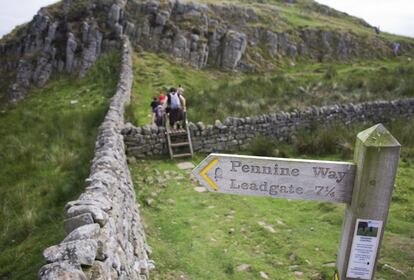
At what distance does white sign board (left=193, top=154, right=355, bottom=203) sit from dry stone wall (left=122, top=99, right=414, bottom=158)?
23.0 ft

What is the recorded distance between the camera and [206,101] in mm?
14000

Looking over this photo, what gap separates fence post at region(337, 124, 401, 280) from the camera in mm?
2494

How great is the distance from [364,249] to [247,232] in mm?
3453

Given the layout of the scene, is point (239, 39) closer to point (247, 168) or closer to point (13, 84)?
point (13, 84)

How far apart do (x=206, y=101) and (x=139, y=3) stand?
15.9m

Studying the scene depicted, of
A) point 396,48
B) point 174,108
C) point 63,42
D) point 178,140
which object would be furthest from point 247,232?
point 396,48

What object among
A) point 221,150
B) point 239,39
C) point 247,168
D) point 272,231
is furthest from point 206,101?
point 239,39

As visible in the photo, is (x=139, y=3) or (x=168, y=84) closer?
(x=168, y=84)

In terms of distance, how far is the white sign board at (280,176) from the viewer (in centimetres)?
269

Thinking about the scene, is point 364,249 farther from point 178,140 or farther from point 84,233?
point 178,140

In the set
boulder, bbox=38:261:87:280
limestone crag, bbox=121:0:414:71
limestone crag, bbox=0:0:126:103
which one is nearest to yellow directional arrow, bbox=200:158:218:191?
boulder, bbox=38:261:87:280

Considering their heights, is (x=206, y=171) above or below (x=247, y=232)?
above

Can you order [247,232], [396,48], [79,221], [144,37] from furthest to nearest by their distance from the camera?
[396,48] < [144,37] < [247,232] < [79,221]

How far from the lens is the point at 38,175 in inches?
311
